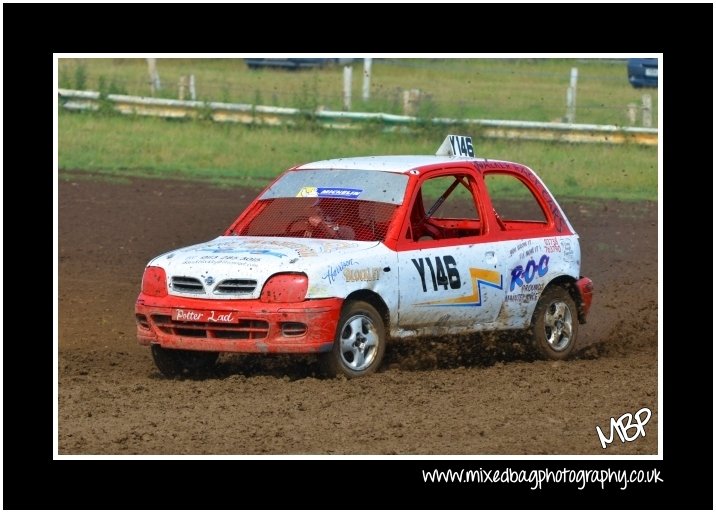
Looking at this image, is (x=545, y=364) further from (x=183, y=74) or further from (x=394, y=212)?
(x=183, y=74)

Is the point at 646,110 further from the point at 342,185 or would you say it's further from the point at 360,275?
the point at 360,275

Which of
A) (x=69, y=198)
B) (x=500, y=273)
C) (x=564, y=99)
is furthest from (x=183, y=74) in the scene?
(x=500, y=273)

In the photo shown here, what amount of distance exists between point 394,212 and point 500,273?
1046 millimetres

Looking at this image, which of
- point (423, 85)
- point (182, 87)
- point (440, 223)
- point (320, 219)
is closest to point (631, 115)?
point (423, 85)

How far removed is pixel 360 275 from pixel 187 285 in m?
1.19

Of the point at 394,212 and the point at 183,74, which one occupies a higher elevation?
the point at 183,74

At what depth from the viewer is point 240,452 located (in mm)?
8141

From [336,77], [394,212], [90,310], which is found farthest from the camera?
[336,77]

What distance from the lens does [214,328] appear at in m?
9.88

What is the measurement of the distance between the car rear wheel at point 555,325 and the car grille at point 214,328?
2.69 m

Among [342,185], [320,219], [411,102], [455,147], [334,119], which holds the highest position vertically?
[411,102]

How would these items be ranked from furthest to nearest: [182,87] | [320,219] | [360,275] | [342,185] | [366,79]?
[366,79]
[182,87]
[342,185]
[320,219]
[360,275]

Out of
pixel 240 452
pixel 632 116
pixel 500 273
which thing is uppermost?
pixel 632 116

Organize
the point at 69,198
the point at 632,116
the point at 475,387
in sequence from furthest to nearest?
the point at 632,116
the point at 69,198
the point at 475,387
